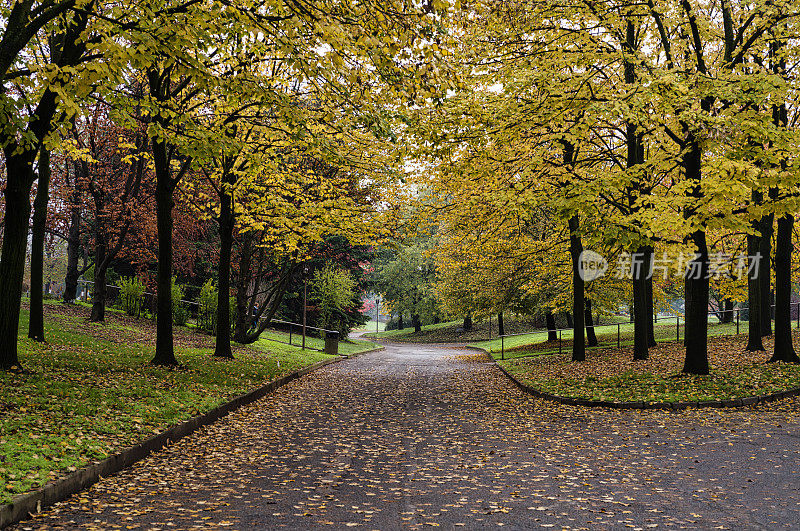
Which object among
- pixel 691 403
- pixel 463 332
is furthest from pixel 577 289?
pixel 463 332

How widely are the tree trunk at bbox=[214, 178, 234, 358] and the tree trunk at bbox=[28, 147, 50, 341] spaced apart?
4.34m

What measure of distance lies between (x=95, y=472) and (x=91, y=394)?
3.44 m

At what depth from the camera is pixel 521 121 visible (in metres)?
12.1

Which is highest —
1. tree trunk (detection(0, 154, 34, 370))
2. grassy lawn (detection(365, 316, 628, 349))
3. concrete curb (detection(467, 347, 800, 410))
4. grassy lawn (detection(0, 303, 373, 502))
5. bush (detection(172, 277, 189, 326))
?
tree trunk (detection(0, 154, 34, 370))

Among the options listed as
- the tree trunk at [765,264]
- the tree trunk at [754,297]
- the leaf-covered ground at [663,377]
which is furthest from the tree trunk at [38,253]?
the tree trunk at [754,297]

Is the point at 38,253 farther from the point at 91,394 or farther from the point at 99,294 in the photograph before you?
the point at 91,394

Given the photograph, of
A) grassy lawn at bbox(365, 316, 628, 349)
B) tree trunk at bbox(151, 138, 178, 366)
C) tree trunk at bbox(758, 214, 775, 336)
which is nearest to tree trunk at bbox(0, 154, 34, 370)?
tree trunk at bbox(151, 138, 178, 366)

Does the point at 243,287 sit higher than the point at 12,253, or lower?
lower

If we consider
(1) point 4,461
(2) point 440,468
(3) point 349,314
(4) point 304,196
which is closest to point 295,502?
(2) point 440,468

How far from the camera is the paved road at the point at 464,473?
4.70 m

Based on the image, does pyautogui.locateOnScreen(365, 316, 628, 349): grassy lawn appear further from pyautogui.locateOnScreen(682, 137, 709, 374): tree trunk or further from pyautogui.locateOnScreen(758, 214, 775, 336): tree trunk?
pyautogui.locateOnScreen(682, 137, 709, 374): tree trunk

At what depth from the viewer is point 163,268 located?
1296 cm

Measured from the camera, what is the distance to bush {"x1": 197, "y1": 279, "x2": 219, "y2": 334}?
2312 centimetres

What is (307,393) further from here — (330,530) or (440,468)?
(330,530)
